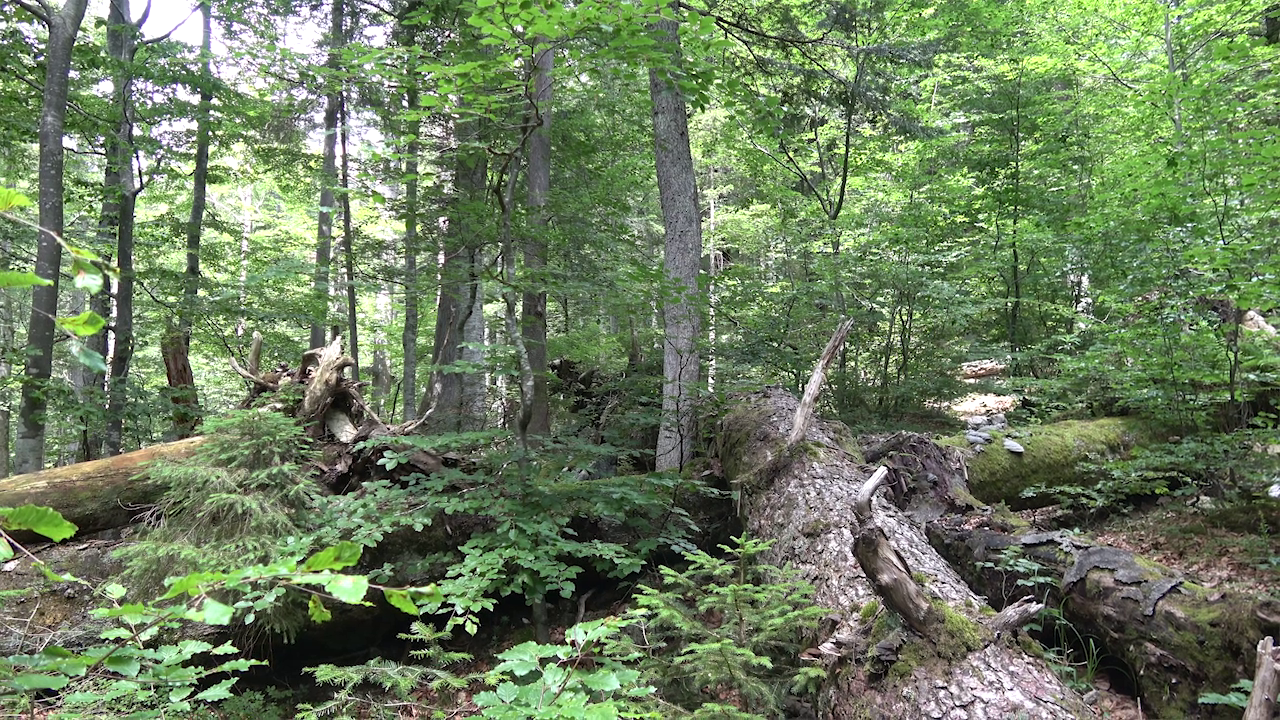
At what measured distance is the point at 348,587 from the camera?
42.7 inches

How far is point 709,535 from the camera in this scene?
215 inches

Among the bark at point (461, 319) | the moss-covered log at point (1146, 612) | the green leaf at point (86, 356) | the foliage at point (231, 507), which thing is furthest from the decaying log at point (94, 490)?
the moss-covered log at point (1146, 612)

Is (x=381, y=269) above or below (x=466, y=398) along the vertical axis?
above

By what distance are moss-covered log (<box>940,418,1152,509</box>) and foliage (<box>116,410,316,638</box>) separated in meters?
6.07

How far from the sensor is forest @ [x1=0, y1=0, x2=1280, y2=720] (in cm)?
285

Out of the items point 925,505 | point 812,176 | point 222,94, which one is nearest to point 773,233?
point 812,176

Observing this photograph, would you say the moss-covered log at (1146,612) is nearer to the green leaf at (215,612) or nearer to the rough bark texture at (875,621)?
the rough bark texture at (875,621)

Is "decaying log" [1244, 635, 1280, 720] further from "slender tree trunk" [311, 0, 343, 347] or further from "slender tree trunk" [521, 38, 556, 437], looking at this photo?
"slender tree trunk" [311, 0, 343, 347]

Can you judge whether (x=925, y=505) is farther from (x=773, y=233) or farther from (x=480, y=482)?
(x=773, y=233)

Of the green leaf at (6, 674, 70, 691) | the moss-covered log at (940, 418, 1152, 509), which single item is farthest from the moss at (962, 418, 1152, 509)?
the green leaf at (6, 674, 70, 691)

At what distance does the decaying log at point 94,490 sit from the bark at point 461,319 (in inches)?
91.7

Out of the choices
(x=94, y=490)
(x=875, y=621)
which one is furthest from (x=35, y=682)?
(x=94, y=490)

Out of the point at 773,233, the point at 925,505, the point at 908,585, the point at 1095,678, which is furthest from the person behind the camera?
the point at 773,233

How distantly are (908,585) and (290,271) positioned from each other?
7.67m
